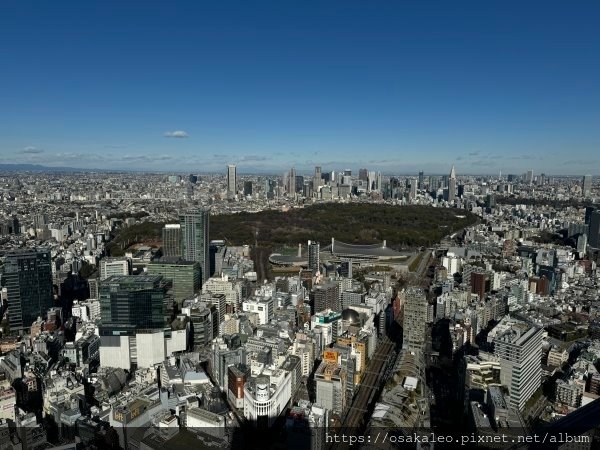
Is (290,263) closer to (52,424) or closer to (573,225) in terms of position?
(52,424)

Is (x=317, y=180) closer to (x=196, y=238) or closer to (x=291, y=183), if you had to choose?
(x=291, y=183)

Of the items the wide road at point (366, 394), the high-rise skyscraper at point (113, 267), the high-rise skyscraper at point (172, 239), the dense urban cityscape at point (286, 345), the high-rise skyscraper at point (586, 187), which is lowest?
the wide road at point (366, 394)

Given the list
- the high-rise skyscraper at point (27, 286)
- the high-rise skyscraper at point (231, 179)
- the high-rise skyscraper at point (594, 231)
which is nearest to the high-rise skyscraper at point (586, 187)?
the high-rise skyscraper at point (594, 231)

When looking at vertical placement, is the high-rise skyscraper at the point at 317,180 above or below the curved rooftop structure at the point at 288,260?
above

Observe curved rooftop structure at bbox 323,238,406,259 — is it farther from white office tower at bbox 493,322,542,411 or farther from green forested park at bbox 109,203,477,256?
white office tower at bbox 493,322,542,411

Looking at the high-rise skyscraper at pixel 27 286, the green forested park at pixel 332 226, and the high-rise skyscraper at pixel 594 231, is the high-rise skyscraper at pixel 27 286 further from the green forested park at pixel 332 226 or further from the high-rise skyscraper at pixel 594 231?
the high-rise skyscraper at pixel 594 231

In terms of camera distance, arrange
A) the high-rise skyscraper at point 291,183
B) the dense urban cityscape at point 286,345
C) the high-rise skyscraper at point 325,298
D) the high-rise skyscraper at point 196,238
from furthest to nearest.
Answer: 1. the high-rise skyscraper at point 291,183
2. the high-rise skyscraper at point 196,238
3. the high-rise skyscraper at point 325,298
4. the dense urban cityscape at point 286,345
